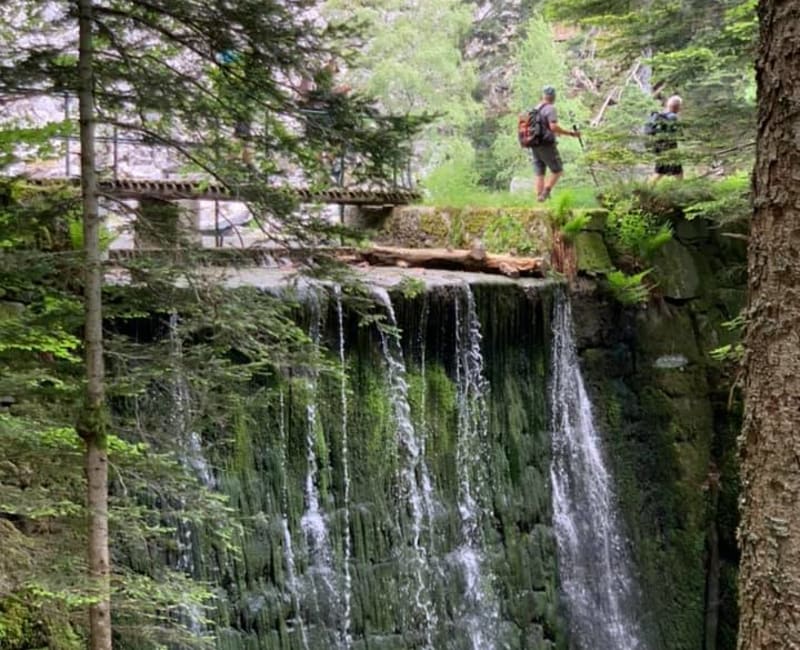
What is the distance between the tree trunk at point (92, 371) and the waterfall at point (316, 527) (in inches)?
99.4

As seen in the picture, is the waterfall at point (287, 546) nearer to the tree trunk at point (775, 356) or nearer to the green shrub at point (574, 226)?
the green shrub at point (574, 226)

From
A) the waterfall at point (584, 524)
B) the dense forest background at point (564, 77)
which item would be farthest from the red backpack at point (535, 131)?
the waterfall at point (584, 524)

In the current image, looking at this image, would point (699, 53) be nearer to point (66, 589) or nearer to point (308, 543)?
point (308, 543)

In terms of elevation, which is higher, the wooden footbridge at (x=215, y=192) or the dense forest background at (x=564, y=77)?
the dense forest background at (x=564, y=77)

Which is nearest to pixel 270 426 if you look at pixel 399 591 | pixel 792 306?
pixel 399 591

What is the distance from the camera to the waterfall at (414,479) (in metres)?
6.38

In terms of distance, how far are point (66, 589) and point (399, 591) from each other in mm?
3594

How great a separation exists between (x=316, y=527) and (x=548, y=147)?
180 inches

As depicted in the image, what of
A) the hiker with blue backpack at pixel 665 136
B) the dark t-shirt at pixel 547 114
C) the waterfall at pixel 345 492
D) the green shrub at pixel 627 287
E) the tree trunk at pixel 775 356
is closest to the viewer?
the tree trunk at pixel 775 356

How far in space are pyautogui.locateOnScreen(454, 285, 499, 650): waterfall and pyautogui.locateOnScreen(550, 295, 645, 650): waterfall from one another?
899mm

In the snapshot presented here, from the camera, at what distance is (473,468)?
6887 millimetres

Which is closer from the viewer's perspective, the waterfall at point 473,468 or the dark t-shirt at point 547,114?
the waterfall at point 473,468

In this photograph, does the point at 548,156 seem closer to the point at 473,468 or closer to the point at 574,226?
the point at 574,226

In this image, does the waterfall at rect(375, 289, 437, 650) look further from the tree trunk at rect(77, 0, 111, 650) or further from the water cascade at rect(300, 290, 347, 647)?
the tree trunk at rect(77, 0, 111, 650)
